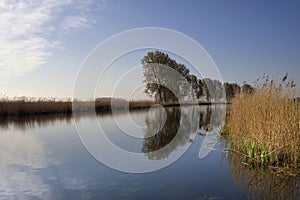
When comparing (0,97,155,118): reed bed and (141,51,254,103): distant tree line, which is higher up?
(141,51,254,103): distant tree line

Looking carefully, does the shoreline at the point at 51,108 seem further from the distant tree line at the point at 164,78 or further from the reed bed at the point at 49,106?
the distant tree line at the point at 164,78

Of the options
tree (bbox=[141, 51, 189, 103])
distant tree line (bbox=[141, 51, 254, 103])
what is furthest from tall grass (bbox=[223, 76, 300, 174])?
tree (bbox=[141, 51, 189, 103])

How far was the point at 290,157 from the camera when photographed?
5.67 m

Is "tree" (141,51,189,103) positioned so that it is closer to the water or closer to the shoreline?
Answer: the shoreline

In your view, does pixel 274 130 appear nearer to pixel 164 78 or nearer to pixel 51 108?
pixel 51 108

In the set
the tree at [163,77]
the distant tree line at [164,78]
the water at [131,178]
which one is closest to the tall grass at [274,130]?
the water at [131,178]

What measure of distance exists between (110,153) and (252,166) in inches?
152

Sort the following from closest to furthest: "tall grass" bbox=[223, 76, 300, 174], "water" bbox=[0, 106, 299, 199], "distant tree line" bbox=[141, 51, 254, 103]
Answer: "water" bbox=[0, 106, 299, 199], "tall grass" bbox=[223, 76, 300, 174], "distant tree line" bbox=[141, 51, 254, 103]

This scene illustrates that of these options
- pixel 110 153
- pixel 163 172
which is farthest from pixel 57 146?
pixel 163 172

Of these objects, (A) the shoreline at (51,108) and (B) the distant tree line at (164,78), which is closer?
(A) the shoreline at (51,108)

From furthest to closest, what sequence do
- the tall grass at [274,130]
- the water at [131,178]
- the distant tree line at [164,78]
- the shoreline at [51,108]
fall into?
the distant tree line at [164,78] < the shoreline at [51,108] < the tall grass at [274,130] < the water at [131,178]

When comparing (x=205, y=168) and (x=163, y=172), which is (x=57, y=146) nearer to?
(x=163, y=172)

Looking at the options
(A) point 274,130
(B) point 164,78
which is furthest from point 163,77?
(A) point 274,130

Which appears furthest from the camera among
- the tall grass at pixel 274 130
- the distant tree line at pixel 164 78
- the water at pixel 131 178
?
the distant tree line at pixel 164 78
